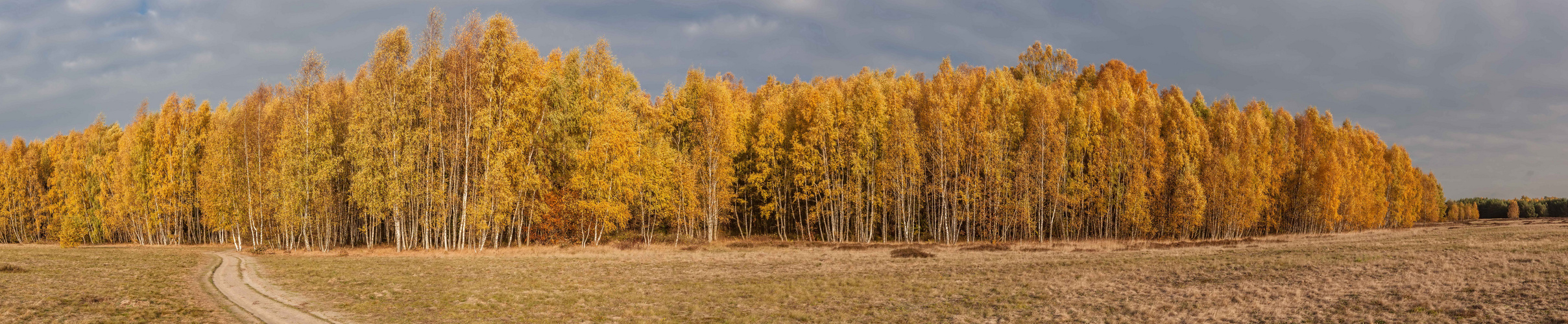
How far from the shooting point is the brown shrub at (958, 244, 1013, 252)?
120 feet

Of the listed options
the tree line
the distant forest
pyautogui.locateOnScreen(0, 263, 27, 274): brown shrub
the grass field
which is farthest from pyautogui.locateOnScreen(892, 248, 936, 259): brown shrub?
the distant forest

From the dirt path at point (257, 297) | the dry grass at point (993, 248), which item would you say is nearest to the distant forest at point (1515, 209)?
the dry grass at point (993, 248)

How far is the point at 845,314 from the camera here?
14.6 meters

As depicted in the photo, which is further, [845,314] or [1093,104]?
[1093,104]

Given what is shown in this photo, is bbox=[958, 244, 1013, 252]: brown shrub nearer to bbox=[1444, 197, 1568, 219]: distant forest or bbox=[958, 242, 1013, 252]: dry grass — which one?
bbox=[958, 242, 1013, 252]: dry grass

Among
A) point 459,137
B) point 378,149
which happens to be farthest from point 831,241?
point 378,149

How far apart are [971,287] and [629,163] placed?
26239 millimetres

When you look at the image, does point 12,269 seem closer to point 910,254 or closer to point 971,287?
point 971,287

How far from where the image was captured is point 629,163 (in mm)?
41156

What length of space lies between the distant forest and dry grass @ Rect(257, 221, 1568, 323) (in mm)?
148690

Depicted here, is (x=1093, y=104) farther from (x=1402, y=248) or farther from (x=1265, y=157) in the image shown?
(x=1402, y=248)

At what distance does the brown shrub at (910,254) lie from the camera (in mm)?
31594

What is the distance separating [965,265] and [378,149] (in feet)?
96.0

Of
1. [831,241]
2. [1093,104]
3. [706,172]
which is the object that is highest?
[1093,104]
